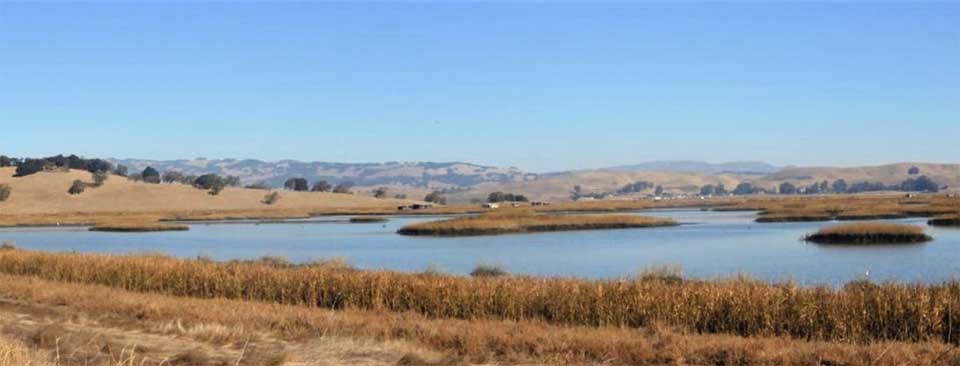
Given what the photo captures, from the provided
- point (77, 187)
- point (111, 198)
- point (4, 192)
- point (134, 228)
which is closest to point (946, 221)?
point (134, 228)

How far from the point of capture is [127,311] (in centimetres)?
2417

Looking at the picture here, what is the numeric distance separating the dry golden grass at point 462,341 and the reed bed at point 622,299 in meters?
1.43

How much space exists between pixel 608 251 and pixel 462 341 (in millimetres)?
37386

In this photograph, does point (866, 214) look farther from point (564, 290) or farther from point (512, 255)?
point (564, 290)

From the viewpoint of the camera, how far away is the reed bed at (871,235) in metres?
56.4

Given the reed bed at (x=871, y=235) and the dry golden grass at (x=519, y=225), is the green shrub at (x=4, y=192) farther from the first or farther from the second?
the reed bed at (x=871, y=235)

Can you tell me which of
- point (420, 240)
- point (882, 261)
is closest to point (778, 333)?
point (882, 261)

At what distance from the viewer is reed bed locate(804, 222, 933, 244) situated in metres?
56.4

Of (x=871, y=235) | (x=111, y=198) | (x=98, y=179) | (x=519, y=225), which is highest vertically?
(x=98, y=179)

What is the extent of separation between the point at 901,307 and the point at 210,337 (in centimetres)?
1397

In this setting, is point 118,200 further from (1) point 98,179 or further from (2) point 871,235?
(2) point 871,235

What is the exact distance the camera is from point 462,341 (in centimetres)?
1875

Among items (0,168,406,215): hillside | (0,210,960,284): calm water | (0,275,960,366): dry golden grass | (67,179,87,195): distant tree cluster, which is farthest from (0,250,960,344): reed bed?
(67,179,87,195): distant tree cluster

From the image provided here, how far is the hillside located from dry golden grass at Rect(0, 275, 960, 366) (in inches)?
5783
